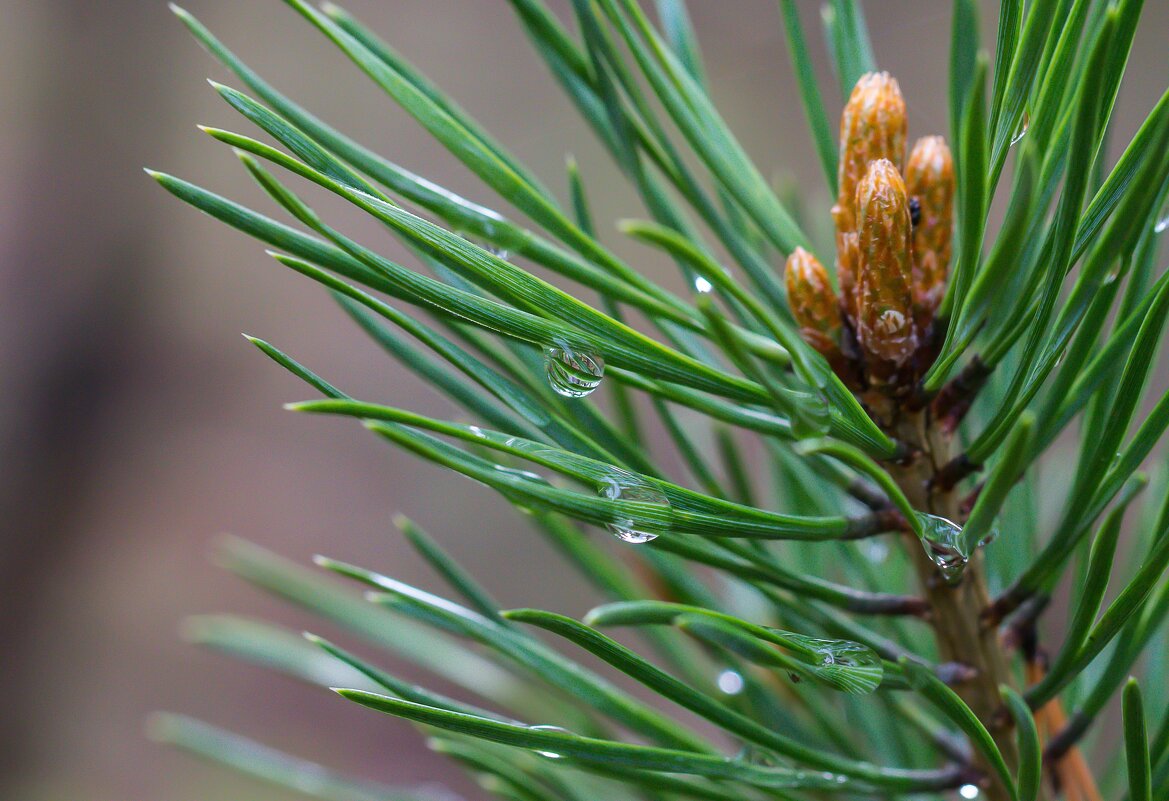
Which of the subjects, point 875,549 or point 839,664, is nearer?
point 839,664

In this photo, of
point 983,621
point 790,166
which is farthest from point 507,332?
point 790,166

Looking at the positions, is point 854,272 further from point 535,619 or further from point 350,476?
point 350,476

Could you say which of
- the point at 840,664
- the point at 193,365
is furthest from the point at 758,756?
the point at 193,365

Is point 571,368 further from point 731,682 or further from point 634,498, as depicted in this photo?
point 731,682

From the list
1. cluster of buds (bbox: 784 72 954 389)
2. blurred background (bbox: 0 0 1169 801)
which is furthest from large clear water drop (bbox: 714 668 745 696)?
blurred background (bbox: 0 0 1169 801)

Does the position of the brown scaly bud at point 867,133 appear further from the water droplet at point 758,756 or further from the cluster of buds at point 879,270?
the water droplet at point 758,756

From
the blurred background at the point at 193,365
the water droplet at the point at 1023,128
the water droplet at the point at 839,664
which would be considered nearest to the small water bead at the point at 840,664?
the water droplet at the point at 839,664
